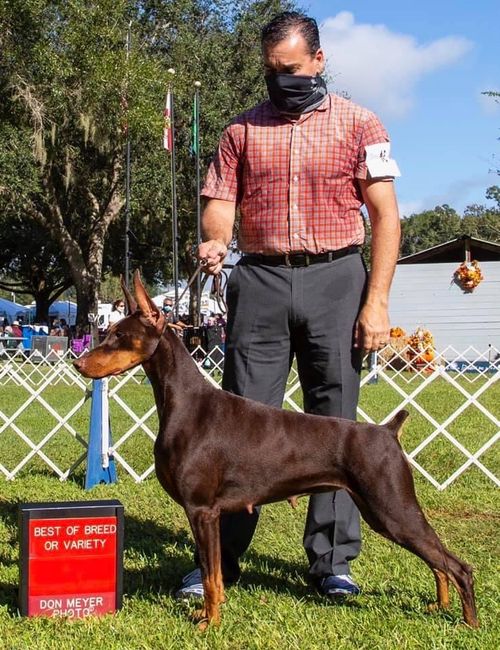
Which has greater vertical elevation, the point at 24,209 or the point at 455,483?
the point at 24,209

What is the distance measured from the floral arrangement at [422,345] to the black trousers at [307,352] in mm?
15718

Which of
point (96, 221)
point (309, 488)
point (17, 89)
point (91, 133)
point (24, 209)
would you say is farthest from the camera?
point (96, 221)

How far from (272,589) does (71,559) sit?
1.05 meters

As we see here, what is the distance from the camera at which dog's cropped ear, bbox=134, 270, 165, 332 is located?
11.2ft

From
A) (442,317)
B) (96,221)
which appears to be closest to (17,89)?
(96,221)

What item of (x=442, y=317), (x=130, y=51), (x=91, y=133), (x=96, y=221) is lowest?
(x=442, y=317)

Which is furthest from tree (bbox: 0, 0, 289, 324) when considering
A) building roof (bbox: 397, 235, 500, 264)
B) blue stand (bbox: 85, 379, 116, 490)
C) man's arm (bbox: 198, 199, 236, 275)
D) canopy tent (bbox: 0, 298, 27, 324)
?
man's arm (bbox: 198, 199, 236, 275)

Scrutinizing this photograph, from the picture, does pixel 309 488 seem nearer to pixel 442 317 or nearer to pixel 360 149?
pixel 360 149

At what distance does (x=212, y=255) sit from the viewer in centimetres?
387

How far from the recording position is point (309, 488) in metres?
3.55

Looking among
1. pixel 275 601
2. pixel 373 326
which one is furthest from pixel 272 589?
pixel 373 326

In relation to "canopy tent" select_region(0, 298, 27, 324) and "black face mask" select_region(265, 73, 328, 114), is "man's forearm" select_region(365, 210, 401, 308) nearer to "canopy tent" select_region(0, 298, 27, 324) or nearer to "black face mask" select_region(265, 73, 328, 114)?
"black face mask" select_region(265, 73, 328, 114)

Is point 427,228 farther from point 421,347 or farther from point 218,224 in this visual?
point 218,224

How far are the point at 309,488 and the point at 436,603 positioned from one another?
836mm
